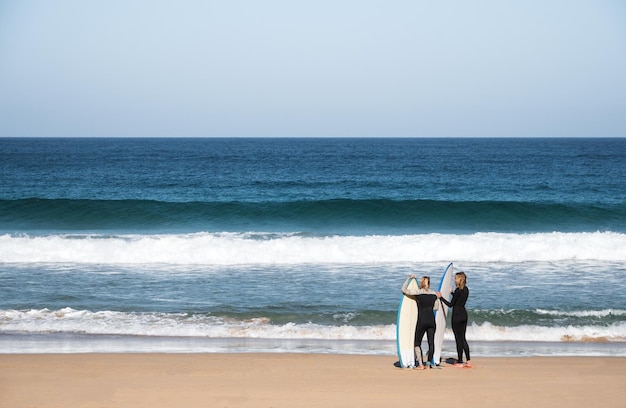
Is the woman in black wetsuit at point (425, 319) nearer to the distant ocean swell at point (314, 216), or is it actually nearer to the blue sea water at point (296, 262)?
the blue sea water at point (296, 262)

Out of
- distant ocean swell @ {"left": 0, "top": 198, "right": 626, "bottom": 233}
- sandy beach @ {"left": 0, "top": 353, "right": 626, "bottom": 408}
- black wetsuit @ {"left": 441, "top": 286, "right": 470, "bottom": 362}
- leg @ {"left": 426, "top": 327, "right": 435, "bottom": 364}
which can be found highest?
distant ocean swell @ {"left": 0, "top": 198, "right": 626, "bottom": 233}

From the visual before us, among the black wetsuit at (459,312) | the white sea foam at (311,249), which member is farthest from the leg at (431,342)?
the white sea foam at (311,249)

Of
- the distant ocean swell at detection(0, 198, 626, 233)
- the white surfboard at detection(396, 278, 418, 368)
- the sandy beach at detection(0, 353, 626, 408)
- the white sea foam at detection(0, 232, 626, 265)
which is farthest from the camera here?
the distant ocean swell at detection(0, 198, 626, 233)

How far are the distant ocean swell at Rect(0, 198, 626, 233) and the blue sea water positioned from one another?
120 mm

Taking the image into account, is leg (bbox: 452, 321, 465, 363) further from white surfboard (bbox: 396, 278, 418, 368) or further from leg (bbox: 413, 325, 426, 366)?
white surfboard (bbox: 396, 278, 418, 368)

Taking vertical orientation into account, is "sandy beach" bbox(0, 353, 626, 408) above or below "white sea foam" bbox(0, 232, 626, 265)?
below

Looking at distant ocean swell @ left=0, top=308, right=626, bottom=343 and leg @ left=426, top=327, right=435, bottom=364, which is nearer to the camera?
leg @ left=426, top=327, right=435, bottom=364

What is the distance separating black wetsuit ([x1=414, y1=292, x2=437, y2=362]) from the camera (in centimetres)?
922

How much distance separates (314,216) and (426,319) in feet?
56.2

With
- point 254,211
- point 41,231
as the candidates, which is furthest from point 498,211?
point 41,231

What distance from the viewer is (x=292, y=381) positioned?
8.48m

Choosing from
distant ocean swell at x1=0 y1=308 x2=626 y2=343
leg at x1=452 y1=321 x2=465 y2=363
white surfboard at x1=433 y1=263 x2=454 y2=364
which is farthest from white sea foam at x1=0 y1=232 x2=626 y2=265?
leg at x1=452 y1=321 x2=465 y2=363

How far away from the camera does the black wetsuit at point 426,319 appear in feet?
30.2

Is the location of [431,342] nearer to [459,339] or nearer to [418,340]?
[418,340]
